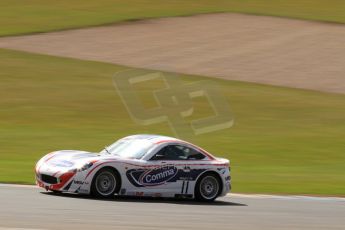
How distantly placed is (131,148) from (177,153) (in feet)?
2.76

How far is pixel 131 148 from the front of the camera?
51.9ft

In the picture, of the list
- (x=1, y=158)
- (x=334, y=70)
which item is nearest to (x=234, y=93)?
(x=334, y=70)

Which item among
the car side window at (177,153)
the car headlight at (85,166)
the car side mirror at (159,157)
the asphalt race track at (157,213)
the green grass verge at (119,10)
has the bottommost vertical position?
the asphalt race track at (157,213)

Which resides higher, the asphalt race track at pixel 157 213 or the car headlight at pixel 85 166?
the car headlight at pixel 85 166

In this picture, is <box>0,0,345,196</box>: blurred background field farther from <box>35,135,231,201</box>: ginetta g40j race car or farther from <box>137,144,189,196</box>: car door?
<box>137,144,189,196</box>: car door

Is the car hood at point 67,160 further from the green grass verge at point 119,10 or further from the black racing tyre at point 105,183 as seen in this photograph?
the green grass verge at point 119,10

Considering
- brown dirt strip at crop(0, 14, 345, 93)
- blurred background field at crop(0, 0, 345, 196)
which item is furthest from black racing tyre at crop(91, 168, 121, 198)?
brown dirt strip at crop(0, 14, 345, 93)

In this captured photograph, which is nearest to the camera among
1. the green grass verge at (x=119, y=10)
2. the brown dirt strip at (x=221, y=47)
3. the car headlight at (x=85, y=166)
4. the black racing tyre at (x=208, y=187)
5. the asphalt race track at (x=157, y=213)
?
the asphalt race track at (x=157, y=213)

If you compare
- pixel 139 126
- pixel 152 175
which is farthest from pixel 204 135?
pixel 152 175

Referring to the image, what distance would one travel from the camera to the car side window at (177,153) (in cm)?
1573

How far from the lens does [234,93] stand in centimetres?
3403

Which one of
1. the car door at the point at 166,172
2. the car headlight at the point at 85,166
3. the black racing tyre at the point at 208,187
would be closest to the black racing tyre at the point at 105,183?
the car headlight at the point at 85,166

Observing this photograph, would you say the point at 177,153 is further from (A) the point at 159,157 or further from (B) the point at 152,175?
(B) the point at 152,175

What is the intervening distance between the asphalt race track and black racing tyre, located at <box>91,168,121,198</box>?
0.21 metres
